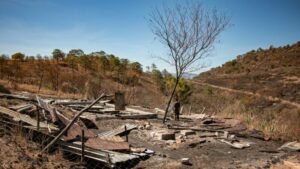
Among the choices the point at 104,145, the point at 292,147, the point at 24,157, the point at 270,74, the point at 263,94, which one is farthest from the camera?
the point at 270,74

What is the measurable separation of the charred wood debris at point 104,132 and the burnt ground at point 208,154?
0.58 ft

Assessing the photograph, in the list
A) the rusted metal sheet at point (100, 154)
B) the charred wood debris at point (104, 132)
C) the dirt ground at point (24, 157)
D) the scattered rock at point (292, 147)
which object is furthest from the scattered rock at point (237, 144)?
the dirt ground at point (24, 157)

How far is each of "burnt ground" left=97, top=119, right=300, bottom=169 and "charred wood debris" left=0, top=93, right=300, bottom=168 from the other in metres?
0.18

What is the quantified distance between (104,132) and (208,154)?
3.39 m

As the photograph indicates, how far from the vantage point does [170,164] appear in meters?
7.07

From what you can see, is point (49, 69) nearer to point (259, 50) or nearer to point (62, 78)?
point (62, 78)

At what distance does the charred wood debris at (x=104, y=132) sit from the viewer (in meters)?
6.32

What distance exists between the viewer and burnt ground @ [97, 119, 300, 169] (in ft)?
24.1

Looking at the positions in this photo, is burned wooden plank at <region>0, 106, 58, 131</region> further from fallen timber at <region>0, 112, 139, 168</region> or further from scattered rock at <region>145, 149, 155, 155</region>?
scattered rock at <region>145, 149, 155, 155</region>

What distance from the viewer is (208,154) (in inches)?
330

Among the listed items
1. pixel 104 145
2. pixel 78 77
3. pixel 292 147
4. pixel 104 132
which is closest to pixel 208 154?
pixel 292 147

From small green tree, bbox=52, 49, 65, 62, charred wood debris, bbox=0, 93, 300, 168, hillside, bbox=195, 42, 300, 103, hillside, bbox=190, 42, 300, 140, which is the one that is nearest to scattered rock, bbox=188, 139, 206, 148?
charred wood debris, bbox=0, 93, 300, 168

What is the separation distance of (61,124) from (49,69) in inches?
994

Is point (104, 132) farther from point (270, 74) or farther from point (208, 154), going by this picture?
point (270, 74)
